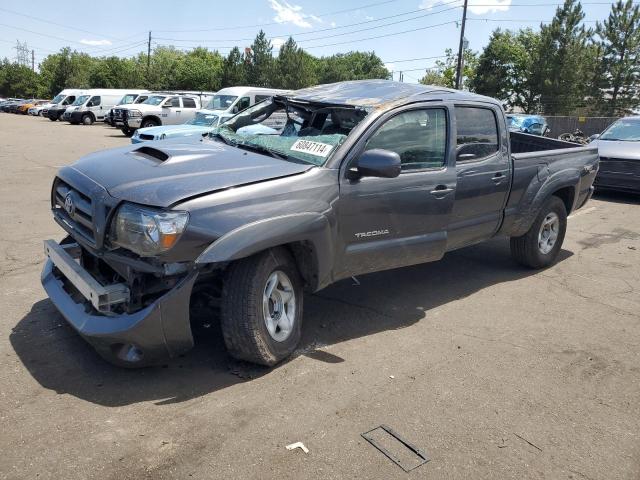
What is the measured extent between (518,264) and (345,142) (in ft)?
10.8

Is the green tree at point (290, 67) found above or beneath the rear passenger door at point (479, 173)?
above

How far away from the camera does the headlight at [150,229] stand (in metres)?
3.17

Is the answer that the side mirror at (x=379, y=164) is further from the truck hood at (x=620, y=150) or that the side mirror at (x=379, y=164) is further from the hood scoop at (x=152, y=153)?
the truck hood at (x=620, y=150)

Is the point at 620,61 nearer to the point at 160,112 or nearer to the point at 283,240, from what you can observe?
the point at 160,112

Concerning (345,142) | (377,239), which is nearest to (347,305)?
(377,239)

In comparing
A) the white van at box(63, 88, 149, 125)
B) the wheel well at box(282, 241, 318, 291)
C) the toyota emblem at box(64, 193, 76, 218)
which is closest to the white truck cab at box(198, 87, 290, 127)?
the toyota emblem at box(64, 193, 76, 218)

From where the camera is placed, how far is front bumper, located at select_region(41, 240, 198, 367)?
3.20m

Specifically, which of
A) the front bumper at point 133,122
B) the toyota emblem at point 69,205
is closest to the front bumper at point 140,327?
the toyota emblem at point 69,205

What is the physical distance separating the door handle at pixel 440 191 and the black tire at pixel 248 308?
1581 mm

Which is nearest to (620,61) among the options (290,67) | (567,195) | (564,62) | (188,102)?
(564,62)

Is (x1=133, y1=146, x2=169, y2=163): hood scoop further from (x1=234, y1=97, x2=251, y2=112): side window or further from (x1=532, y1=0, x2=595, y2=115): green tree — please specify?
(x1=532, y1=0, x2=595, y2=115): green tree

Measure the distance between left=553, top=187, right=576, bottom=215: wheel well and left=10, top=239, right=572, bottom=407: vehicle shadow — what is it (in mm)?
1054

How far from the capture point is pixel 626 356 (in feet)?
14.1

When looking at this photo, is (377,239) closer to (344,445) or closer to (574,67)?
(344,445)
